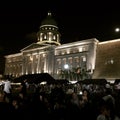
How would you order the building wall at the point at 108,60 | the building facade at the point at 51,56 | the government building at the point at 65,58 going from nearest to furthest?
the building wall at the point at 108,60 < the government building at the point at 65,58 < the building facade at the point at 51,56

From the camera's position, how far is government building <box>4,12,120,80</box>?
58219mm

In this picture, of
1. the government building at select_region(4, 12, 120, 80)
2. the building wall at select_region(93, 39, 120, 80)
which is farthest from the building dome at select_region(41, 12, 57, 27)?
the building wall at select_region(93, 39, 120, 80)

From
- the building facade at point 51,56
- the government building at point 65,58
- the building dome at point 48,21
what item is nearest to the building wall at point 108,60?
the government building at point 65,58

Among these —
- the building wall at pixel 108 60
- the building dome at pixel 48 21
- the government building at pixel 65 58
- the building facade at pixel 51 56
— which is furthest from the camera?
the building dome at pixel 48 21

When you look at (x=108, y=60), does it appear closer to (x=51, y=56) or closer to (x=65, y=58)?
(x=65, y=58)

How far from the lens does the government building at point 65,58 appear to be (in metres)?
58.2

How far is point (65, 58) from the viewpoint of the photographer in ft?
224

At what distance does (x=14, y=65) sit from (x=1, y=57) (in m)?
11.8

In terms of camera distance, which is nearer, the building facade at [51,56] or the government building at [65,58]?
the government building at [65,58]

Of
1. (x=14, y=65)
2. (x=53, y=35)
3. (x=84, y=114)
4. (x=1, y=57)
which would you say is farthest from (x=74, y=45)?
(x=84, y=114)

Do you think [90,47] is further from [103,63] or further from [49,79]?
[49,79]

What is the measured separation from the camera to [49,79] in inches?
832

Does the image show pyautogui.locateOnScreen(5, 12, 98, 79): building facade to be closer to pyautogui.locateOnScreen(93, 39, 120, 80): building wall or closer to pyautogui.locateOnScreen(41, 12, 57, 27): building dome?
pyautogui.locateOnScreen(41, 12, 57, 27): building dome

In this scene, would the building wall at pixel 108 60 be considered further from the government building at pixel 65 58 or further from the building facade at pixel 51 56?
the building facade at pixel 51 56
